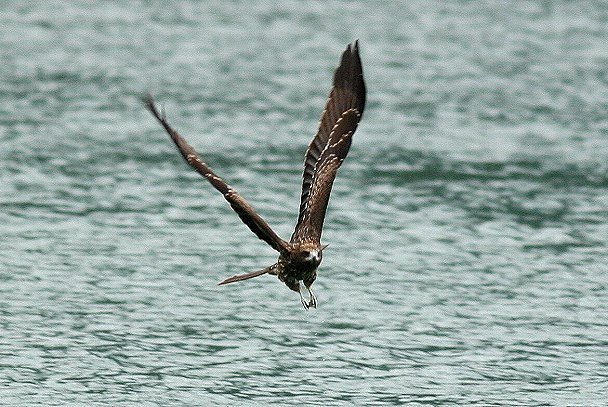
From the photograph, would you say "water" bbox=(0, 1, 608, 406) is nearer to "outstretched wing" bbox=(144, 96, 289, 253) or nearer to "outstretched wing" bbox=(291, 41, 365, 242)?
"outstretched wing" bbox=(291, 41, 365, 242)

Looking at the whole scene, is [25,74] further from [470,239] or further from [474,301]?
[474,301]

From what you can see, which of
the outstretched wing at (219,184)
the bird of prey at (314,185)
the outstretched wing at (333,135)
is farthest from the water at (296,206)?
the outstretched wing at (219,184)

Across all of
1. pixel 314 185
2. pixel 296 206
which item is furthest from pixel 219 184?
pixel 296 206

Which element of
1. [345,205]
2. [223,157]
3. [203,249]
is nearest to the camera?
[203,249]

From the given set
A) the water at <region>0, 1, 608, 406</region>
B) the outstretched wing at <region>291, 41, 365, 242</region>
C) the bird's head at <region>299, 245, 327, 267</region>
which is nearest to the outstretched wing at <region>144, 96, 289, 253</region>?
the bird's head at <region>299, 245, 327, 267</region>

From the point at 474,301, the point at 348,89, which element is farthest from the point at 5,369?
the point at 474,301

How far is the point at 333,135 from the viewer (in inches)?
408

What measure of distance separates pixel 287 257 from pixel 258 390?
1009mm

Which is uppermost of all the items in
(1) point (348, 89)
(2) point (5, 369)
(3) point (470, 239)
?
(1) point (348, 89)

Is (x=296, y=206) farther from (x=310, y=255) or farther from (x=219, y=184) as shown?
(x=219, y=184)

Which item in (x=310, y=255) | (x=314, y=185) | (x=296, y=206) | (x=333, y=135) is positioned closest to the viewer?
(x=310, y=255)

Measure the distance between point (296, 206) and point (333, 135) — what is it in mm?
4508

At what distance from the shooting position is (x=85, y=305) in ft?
38.6

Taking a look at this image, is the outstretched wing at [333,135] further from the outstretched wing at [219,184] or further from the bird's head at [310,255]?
the outstretched wing at [219,184]
